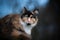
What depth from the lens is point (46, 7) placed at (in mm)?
1490

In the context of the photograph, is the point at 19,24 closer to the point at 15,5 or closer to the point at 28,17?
the point at 28,17

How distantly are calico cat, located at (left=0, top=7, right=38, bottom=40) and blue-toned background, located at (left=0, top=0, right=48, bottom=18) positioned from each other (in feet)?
0.22

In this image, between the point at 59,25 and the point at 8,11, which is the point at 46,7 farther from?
the point at 8,11

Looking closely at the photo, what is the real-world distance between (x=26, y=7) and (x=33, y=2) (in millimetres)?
77

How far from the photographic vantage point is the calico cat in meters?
1.14

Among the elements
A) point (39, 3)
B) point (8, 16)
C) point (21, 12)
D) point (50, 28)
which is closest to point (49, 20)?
point (50, 28)

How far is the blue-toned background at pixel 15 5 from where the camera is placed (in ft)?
4.61

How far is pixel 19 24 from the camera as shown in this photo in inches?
50.0

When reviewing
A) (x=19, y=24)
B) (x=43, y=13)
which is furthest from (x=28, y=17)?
(x=43, y=13)

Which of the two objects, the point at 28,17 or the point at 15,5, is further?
the point at 15,5

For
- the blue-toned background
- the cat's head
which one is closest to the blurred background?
the blue-toned background

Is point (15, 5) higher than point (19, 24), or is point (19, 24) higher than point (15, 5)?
point (15, 5)

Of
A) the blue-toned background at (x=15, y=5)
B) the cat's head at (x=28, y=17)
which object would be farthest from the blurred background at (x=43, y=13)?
the cat's head at (x=28, y=17)

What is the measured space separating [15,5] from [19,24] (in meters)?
0.23
